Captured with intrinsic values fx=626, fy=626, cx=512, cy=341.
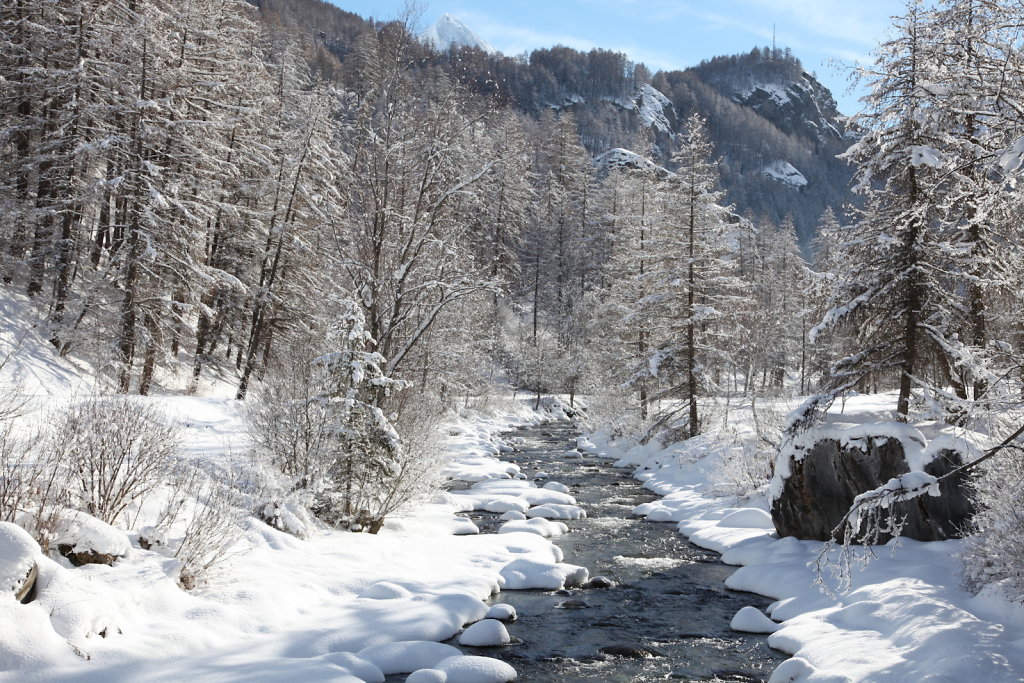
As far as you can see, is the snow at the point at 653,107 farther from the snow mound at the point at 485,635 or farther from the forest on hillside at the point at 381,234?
the snow mound at the point at 485,635

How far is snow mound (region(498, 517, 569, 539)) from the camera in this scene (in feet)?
43.7

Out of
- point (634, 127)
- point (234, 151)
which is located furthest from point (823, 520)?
point (634, 127)

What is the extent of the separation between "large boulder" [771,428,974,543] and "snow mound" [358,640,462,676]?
7.59 metres

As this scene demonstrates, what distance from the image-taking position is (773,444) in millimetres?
15422

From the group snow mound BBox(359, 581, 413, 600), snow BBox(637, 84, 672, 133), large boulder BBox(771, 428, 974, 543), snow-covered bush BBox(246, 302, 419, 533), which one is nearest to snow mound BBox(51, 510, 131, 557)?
snow mound BBox(359, 581, 413, 600)

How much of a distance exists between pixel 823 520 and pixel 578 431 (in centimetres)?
2445

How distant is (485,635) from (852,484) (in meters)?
7.34

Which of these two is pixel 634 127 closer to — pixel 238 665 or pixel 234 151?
pixel 234 151

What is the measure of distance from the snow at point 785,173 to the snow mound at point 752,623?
5671 inches

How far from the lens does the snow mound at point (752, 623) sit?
8.63 meters

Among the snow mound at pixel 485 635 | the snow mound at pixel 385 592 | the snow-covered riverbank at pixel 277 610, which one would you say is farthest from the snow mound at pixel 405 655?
the snow mound at pixel 385 592

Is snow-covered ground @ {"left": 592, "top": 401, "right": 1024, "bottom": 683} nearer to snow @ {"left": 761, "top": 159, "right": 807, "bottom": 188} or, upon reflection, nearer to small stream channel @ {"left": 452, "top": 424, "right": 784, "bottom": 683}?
small stream channel @ {"left": 452, "top": 424, "right": 784, "bottom": 683}

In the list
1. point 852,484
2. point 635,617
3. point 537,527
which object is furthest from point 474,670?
point 852,484

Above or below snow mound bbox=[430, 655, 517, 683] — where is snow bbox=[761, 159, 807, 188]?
above
